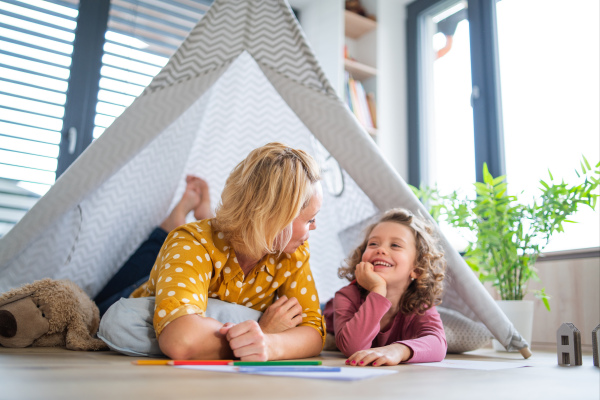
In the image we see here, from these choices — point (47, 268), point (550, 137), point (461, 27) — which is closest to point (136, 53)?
point (47, 268)

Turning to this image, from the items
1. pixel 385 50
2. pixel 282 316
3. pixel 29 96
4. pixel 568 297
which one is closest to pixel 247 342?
pixel 282 316

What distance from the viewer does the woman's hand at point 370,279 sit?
4.14 feet

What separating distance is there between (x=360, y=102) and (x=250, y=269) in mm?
1835

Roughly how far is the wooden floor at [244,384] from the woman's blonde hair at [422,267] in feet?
1.38

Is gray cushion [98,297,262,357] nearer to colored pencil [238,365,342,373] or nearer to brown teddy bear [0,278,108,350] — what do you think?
brown teddy bear [0,278,108,350]

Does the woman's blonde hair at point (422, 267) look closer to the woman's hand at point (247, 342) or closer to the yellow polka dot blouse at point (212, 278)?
the yellow polka dot blouse at point (212, 278)

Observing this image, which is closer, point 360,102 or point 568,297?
point 568,297

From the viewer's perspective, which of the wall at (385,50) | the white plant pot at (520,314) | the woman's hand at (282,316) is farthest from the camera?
the wall at (385,50)

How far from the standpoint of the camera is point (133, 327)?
1.06m

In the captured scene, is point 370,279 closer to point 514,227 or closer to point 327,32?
point 514,227

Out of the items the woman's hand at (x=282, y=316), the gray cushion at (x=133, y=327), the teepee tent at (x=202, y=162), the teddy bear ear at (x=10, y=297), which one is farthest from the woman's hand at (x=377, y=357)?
the teddy bear ear at (x=10, y=297)

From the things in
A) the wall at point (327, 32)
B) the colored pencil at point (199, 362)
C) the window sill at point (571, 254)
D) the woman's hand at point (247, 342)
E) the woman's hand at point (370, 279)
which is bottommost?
the colored pencil at point (199, 362)

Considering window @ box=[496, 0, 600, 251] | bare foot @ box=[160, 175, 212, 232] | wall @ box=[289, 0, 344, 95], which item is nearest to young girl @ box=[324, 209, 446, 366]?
bare foot @ box=[160, 175, 212, 232]

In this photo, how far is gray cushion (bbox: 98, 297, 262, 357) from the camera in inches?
41.9
